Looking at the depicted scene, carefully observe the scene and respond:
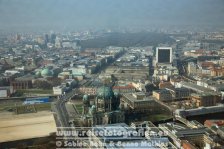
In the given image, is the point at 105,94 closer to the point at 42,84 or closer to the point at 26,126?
the point at 26,126

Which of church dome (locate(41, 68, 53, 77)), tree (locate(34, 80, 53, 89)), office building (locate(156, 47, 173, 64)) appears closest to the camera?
tree (locate(34, 80, 53, 89))

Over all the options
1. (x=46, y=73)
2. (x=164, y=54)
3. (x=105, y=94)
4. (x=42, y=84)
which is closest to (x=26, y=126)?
(x=105, y=94)

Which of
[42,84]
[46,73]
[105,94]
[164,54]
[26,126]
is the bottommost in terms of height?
[26,126]

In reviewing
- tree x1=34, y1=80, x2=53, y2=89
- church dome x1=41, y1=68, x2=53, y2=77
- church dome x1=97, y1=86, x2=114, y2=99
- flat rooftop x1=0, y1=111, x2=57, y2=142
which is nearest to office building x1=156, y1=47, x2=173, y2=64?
church dome x1=41, y1=68, x2=53, y2=77

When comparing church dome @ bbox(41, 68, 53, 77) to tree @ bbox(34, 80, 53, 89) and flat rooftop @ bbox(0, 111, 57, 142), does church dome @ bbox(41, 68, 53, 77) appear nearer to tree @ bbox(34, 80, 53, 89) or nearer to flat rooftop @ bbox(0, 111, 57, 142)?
tree @ bbox(34, 80, 53, 89)

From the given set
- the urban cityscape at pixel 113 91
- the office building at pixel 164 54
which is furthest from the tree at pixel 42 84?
the office building at pixel 164 54

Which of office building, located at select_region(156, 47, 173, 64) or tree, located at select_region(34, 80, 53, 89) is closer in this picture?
tree, located at select_region(34, 80, 53, 89)

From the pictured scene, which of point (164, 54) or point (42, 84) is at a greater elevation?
point (164, 54)

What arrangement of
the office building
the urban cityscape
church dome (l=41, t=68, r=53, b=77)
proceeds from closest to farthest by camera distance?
the urban cityscape → church dome (l=41, t=68, r=53, b=77) → the office building

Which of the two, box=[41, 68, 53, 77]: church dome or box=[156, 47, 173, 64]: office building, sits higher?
box=[156, 47, 173, 64]: office building
